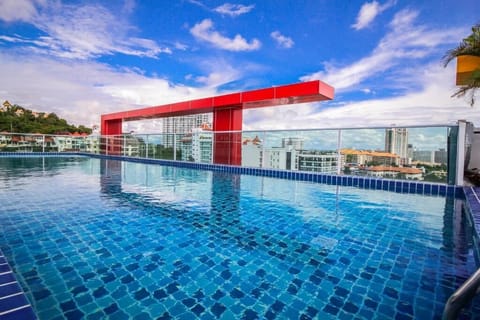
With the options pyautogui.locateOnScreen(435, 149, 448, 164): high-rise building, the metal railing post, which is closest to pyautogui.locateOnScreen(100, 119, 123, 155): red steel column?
the metal railing post

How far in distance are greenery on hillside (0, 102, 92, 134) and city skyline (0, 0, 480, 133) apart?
18.4 meters

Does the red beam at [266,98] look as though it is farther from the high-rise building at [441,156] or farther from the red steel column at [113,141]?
the red steel column at [113,141]

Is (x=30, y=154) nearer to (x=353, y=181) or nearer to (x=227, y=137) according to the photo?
(x=227, y=137)

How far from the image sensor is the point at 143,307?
3.92ft

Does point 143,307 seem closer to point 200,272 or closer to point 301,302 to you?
point 200,272

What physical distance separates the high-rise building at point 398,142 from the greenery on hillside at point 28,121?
3239 cm

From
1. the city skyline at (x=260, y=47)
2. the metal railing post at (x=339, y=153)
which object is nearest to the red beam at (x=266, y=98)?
the city skyline at (x=260, y=47)

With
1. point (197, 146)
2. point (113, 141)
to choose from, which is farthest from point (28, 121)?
point (197, 146)

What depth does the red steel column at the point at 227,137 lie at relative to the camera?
7785 millimetres

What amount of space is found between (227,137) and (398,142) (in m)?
4.78

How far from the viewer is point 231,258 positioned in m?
1.76

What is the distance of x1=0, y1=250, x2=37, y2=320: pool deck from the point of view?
85 centimetres

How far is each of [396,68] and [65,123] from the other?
1436 inches

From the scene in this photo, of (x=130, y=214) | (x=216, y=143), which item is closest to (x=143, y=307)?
(x=130, y=214)
